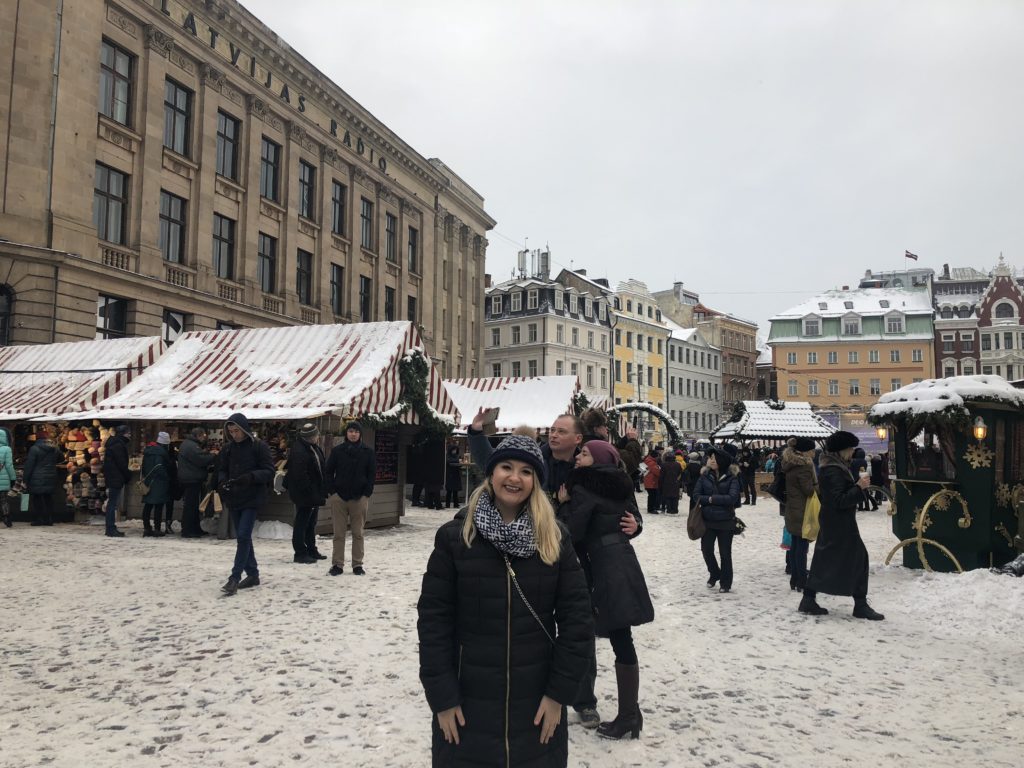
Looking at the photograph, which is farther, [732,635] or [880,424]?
[880,424]

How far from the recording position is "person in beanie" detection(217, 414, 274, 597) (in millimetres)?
8469

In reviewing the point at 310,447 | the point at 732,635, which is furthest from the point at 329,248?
the point at 732,635

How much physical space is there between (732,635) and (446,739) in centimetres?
488

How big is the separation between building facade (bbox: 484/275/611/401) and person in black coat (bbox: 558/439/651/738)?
187 feet

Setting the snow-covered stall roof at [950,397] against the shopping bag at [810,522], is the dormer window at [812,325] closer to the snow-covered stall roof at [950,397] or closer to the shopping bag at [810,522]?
the snow-covered stall roof at [950,397]

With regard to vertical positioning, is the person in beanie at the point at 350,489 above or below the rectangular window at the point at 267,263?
below

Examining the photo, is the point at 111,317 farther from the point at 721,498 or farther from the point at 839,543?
the point at 839,543

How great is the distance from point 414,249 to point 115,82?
823 inches

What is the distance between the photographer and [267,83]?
32.1m

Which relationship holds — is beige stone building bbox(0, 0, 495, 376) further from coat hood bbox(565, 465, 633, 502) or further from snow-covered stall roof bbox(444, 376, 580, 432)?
coat hood bbox(565, 465, 633, 502)

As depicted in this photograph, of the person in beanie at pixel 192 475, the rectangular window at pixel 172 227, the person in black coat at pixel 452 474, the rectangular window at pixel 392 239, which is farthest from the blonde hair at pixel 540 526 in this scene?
the rectangular window at pixel 392 239

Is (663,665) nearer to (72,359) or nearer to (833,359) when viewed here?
(72,359)

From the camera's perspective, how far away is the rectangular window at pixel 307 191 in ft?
116

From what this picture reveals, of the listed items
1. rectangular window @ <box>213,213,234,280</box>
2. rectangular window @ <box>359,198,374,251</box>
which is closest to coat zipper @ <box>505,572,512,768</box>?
rectangular window @ <box>213,213,234,280</box>
